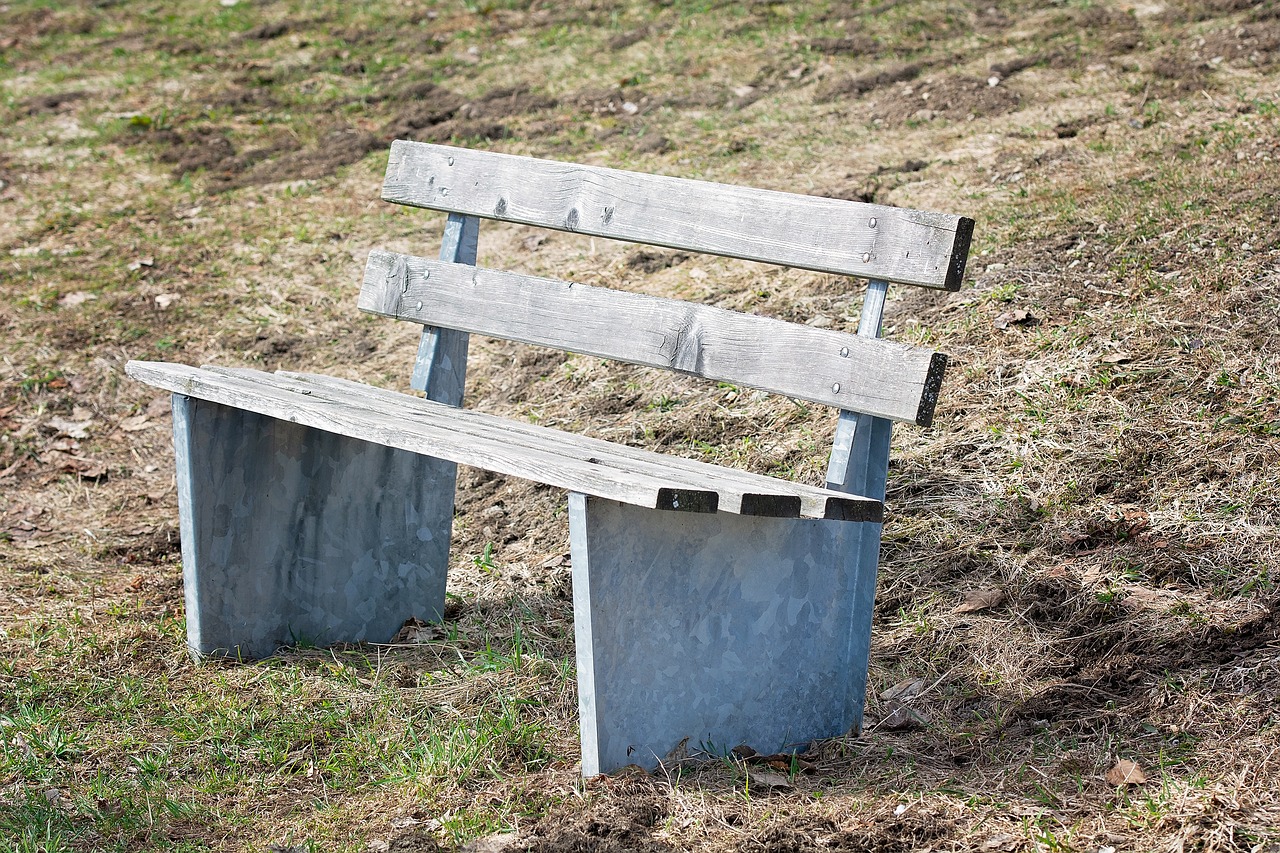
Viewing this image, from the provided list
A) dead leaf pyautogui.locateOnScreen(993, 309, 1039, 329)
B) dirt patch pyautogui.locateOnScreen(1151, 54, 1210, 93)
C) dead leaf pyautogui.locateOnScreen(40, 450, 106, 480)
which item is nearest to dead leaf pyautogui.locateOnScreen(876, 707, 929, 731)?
dead leaf pyautogui.locateOnScreen(993, 309, 1039, 329)

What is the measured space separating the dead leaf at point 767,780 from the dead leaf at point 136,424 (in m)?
3.31

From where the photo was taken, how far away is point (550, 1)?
888 cm

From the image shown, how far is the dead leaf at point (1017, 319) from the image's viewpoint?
4.10 metres

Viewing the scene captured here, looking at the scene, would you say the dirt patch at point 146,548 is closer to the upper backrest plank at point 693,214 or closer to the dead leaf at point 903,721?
the upper backrest plank at point 693,214

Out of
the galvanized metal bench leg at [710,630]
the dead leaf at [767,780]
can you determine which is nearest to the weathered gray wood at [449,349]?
the galvanized metal bench leg at [710,630]

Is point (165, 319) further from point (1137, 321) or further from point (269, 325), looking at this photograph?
point (1137, 321)

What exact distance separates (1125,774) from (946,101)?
452 centimetres

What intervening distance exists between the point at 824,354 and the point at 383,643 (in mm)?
1597

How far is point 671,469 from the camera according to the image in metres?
2.61

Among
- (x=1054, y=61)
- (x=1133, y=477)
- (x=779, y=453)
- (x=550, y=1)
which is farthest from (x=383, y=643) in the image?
(x=550, y=1)

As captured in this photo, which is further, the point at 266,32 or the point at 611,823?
the point at 266,32

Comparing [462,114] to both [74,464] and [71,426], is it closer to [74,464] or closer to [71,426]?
[71,426]

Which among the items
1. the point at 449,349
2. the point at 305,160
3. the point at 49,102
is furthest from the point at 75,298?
the point at 449,349

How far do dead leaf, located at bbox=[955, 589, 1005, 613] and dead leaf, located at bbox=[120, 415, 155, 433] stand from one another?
11.1ft
